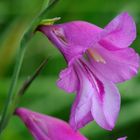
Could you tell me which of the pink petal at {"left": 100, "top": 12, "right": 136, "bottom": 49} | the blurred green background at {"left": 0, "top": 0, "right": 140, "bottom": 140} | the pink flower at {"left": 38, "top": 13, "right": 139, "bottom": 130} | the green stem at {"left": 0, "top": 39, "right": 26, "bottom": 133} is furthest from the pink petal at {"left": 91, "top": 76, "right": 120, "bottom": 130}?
the blurred green background at {"left": 0, "top": 0, "right": 140, "bottom": 140}

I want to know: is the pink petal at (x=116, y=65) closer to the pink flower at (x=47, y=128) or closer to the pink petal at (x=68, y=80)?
the pink petal at (x=68, y=80)

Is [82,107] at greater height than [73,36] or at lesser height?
lesser

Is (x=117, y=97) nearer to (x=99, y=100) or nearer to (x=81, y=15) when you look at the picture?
(x=99, y=100)

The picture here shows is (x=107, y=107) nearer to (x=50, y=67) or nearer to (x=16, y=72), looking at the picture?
(x=16, y=72)

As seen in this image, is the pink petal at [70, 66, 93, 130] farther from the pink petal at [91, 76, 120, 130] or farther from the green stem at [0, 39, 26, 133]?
the green stem at [0, 39, 26, 133]

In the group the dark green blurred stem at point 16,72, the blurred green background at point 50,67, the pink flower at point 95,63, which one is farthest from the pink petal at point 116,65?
the blurred green background at point 50,67

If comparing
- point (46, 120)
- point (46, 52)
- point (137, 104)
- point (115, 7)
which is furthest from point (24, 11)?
point (46, 120)

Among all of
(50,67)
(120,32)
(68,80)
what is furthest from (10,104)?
(50,67)
